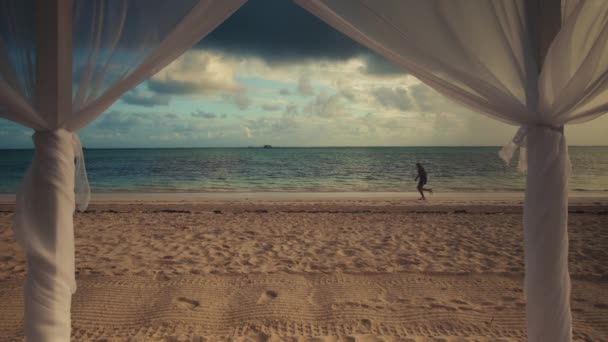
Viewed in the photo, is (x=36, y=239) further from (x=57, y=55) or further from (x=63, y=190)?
(x=57, y=55)

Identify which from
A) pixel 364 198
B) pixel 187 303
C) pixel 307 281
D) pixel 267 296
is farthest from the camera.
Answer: pixel 364 198

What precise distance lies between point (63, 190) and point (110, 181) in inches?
850

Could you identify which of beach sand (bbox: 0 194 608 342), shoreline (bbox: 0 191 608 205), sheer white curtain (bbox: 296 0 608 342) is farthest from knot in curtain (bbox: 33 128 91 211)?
shoreline (bbox: 0 191 608 205)

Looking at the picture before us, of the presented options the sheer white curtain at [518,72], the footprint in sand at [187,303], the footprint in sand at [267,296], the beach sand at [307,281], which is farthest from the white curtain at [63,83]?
the footprint in sand at [267,296]

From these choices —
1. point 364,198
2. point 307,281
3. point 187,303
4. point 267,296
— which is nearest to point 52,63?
point 187,303

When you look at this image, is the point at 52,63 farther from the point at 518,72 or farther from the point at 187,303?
the point at 518,72

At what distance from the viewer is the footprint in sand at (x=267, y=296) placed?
3.09m

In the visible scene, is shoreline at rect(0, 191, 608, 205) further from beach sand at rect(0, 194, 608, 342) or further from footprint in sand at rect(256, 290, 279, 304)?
footprint in sand at rect(256, 290, 279, 304)

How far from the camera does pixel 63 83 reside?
6.30 feet

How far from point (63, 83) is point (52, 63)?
0.12m

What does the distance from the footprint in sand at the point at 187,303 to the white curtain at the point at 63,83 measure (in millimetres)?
1105

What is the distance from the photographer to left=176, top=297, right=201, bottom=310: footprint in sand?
2.98 meters

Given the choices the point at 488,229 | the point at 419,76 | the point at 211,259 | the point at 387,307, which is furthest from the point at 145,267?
the point at 488,229

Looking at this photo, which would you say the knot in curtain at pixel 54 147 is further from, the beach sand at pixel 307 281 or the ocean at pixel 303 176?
the ocean at pixel 303 176
